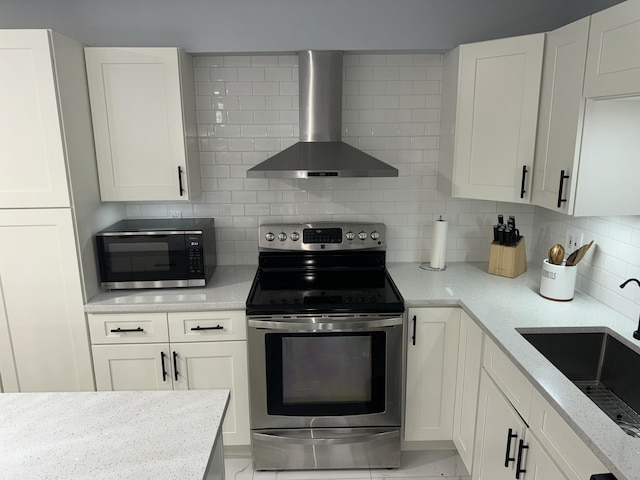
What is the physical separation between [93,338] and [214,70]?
1666 mm

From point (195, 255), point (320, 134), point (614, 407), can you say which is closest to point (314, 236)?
point (320, 134)

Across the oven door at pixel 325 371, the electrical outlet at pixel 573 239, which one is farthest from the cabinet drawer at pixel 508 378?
the electrical outlet at pixel 573 239

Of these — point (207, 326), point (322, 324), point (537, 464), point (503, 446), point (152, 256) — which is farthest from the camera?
point (152, 256)

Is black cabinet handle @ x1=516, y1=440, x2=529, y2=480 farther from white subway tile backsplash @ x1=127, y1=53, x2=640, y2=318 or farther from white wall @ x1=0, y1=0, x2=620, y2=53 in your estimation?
white wall @ x1=0, y1=0, x2=620, y2=53

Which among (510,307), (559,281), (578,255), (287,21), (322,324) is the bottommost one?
(322,324)

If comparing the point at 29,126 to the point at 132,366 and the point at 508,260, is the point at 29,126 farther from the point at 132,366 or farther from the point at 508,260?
the point at 508,260

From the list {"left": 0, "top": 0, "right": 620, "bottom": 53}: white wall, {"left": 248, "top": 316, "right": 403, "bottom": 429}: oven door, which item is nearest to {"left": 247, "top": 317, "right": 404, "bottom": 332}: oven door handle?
{"left": 248, "top": 316, "right": 403, "bottom": 429}: oven door

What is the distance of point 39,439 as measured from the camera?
120cm

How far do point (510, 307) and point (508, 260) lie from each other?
1.77 feet

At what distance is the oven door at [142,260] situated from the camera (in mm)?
2395

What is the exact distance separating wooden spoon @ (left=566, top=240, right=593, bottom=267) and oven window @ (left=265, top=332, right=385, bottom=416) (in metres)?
1.00

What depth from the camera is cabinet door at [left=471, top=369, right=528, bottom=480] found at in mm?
1714

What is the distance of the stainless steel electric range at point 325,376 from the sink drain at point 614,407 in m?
0.85

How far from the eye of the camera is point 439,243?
2740 mm
